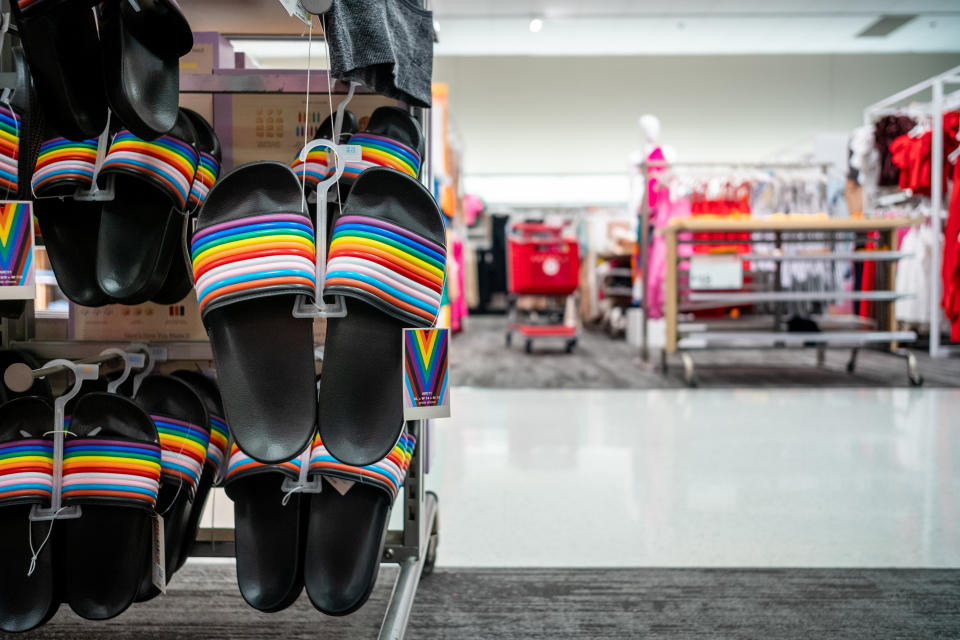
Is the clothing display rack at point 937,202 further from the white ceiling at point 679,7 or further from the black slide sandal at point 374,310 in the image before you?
the black slide sandal at point 374,310

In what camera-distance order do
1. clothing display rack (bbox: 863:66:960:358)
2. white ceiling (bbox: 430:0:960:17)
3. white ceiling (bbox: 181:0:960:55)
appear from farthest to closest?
white ceiling (bbox: 181:0:960:55) < white ceiling (bbox: 430:0:960:17) < clothing display rack (bbox: 863:66:960:358)

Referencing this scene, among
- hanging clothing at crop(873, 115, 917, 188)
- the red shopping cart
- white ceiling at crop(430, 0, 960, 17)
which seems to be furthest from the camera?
white ceiling at crop(430, 0, 960, 17)

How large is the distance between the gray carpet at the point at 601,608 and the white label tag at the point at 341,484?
1.09 feet

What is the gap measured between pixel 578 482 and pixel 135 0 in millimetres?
1598

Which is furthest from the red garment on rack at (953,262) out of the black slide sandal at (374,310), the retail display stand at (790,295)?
the black slide sandal at (374,310)

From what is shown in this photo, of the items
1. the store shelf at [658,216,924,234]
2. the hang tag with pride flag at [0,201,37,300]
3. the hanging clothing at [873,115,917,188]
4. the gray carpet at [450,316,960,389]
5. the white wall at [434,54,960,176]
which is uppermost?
the white wall at [434,54,960,176]

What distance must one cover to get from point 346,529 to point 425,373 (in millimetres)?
281

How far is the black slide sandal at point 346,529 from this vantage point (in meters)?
0.85

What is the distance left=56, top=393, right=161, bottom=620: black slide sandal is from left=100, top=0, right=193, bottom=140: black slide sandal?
1.31 feet

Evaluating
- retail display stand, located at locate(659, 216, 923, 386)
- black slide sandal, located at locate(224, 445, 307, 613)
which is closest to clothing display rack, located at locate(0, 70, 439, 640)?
black slide sandal, located at locate(224, 445, 307, 613)

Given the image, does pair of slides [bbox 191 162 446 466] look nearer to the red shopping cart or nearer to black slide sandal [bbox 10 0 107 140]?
black slide sandal [bbox 10 0 107 140]

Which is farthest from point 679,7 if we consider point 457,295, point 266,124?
point 266,124

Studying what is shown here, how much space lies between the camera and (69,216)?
3.06 ft

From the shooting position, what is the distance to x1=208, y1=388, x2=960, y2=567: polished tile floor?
56.1 inches
